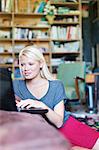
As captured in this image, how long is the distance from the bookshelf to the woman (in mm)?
4465

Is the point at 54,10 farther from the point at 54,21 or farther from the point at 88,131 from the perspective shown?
the point at 88,131

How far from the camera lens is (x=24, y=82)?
182cm

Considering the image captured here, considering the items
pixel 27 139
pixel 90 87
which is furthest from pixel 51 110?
pixel 90 87

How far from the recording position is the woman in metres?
1.71

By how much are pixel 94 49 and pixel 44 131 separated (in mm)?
6927

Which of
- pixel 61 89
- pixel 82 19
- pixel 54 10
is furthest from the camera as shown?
pixel 82 19

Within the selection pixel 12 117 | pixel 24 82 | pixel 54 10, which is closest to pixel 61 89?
pixel 24 82

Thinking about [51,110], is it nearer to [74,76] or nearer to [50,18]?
[74,76]

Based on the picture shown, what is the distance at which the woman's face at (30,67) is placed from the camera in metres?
1.78

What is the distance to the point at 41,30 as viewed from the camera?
6.57m

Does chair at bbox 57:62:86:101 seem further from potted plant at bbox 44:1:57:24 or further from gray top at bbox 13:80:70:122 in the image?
gray top at bbox 13:80:70:122

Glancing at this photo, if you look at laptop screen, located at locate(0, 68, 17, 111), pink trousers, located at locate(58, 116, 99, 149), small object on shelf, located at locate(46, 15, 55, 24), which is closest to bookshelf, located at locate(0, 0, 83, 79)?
small object on shelf, located at locate(46, 15, 55, 24)

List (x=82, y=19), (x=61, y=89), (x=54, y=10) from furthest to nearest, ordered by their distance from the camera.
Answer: (x=82, y=19)
(x=54, y=10)
(x=61, y=89)

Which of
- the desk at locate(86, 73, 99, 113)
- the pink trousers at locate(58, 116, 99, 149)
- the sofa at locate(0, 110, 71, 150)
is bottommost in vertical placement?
the desk at locate(86, 73, 99, 113)
